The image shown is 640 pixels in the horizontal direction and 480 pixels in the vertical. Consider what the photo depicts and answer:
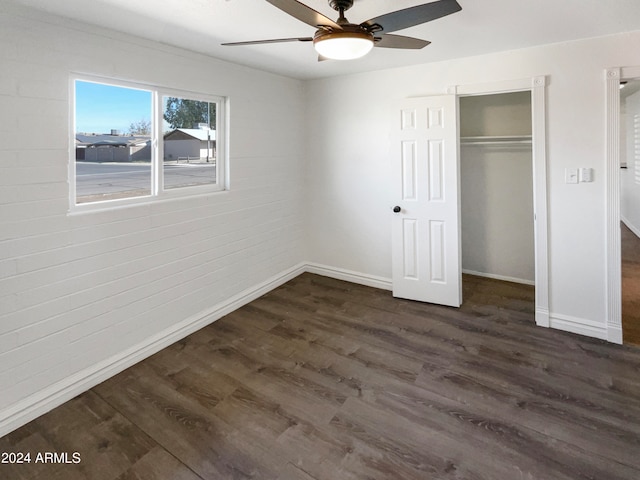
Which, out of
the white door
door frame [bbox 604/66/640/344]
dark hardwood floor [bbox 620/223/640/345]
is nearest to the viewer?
door frame [bbox 604/66/640/344]

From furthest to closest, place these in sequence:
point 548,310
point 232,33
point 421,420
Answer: point 548,310 → point 232,33 → point 421,420

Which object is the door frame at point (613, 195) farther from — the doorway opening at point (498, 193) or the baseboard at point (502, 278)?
the baseboard at point (502, 278)

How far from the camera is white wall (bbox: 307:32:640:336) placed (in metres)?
2.93

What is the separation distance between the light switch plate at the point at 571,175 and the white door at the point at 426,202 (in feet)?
2.92

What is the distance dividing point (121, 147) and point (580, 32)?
11.8 ft

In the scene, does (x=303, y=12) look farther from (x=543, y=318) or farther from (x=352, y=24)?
(x=543, y=318)

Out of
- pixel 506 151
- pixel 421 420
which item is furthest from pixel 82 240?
pixel 506 151

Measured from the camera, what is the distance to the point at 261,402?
7.69ft

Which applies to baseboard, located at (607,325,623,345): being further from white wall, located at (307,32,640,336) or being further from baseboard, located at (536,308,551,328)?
baseboard, located at (536,308,551,328)

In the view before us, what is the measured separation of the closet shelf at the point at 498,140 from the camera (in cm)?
416

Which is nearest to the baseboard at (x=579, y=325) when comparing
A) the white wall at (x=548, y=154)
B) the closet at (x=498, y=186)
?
the white wall at (x=548, y=154)

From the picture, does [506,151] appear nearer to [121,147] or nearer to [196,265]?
[196,265]

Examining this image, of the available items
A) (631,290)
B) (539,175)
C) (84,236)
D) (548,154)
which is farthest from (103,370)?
(631,290)

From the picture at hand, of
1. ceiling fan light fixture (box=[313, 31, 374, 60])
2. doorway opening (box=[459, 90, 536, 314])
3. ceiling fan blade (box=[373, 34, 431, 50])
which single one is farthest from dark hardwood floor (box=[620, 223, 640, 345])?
ceiling fan light fixture (box=[313, 31, 374, 60])
